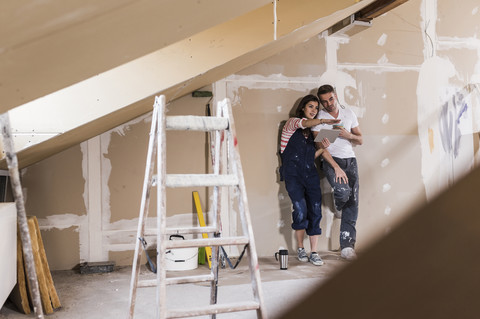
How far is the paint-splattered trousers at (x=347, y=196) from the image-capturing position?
369 cm

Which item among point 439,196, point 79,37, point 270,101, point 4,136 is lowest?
point 439,196

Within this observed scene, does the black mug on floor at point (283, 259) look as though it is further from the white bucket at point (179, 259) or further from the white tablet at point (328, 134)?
the white tablet at point (328, 134)

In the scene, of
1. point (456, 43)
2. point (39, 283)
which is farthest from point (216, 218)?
point (456, 43)

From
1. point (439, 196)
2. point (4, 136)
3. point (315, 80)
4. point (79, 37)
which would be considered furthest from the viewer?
point (315, 80)

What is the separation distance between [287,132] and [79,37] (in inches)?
106

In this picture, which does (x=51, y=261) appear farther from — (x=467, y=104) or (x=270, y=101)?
(x=467, y=104)

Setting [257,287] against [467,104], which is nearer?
[257,287]

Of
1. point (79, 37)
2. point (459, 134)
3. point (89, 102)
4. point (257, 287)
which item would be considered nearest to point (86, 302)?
point (89, 102)

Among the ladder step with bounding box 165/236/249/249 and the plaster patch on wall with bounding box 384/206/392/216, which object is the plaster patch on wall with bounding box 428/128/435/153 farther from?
the ladder step with bounding box 165/236/249/249

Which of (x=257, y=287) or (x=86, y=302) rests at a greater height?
(x=257, y=287)

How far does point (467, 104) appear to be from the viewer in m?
4.31

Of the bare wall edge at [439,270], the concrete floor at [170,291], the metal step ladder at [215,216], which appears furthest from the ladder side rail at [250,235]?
the bare wall edge at [439,270]

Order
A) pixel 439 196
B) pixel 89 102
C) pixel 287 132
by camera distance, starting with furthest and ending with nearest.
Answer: pixel 287 132 → pixel 89 102 → pixel 439 196

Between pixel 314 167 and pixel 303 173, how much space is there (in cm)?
14
